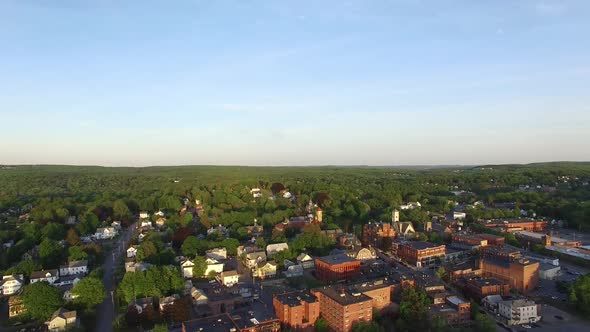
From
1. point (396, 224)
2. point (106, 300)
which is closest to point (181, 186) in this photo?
point (396, 224)

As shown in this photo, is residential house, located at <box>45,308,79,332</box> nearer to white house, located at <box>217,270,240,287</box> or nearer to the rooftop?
white house, located at <box>217,270,240,287</box>

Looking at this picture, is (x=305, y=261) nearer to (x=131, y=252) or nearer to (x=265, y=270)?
(x=265, y=270)

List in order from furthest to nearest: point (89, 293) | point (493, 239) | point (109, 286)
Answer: point (493, 239) → point (109, 286) → point (89, 293)

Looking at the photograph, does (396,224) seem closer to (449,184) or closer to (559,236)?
(559,236)

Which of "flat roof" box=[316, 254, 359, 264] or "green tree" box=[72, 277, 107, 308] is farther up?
"flat roof" box=[316, 254, 359, 264]

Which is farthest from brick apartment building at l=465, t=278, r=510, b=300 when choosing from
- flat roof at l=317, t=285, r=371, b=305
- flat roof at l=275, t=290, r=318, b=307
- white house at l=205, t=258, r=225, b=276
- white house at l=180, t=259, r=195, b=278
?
white house at l=180, t=259, r=195, b=278

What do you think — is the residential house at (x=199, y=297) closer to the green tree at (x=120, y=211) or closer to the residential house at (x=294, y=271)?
the residential house at (x=294, y=271)

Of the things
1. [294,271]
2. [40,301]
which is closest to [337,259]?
[294,271]
